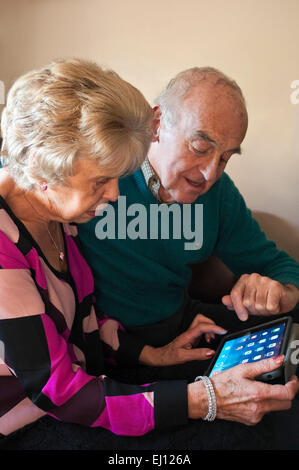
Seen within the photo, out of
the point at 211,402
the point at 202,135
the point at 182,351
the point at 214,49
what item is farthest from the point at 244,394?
the point at 214,49

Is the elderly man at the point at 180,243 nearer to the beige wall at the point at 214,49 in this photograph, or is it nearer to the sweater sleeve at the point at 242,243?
the sweater sleeve at the point at 242,243

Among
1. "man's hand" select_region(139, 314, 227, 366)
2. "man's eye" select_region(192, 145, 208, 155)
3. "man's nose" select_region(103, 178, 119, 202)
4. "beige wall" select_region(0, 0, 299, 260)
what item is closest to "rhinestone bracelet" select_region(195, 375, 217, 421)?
"man's hand" select_region(139, 314, 227, 366)

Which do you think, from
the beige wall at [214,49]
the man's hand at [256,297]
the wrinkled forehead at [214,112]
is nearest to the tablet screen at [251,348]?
the man's hand at [256,297]

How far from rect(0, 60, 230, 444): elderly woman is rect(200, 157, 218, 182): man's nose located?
27cm

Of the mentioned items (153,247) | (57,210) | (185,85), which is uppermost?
(185,85)

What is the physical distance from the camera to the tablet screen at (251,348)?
99 cm

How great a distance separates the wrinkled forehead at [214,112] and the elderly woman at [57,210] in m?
0.23

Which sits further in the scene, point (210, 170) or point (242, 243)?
point (242, 243)

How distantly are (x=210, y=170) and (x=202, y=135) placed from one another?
9 centimetres

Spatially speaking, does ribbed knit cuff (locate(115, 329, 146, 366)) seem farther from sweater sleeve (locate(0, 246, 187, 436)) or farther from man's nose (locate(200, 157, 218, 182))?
man's nose (locate(200, 157, 218, 182))

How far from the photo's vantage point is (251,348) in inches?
40.9

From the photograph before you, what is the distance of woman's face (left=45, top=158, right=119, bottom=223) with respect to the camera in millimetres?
847

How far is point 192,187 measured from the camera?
122 cm

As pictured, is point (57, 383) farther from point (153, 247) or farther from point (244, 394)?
point (153, 247)
